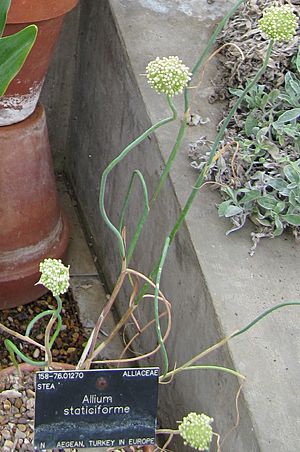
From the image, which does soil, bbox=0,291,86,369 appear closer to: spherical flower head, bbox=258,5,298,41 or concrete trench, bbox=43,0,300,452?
concrete trench, bbox=43,0,300,452

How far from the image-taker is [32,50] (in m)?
1.98

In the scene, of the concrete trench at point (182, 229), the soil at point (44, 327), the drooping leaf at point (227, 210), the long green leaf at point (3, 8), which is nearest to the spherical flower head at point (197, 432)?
the concrete trench at point (182, 229)

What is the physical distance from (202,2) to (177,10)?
0.27 ft

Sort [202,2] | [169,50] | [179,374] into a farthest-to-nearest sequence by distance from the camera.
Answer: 1. [202,2]
2. [169,50]
3. [179,374]

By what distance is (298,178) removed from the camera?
6.24 ft

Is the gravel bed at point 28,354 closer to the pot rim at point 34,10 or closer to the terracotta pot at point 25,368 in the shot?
the terracotta pot at point 25,368

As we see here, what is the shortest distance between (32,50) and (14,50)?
513 millimetres

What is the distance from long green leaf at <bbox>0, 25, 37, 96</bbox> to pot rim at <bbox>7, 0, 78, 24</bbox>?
39 cm

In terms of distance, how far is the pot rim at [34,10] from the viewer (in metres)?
1.87

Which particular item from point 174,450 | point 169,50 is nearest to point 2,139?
point 169,50

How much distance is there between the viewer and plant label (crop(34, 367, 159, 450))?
158 centimetres

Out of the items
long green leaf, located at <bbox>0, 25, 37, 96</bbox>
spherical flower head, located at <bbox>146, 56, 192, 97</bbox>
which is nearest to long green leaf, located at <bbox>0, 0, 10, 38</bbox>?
long green leaf, located at <bbox>0, 25, 37, 96</bbox>

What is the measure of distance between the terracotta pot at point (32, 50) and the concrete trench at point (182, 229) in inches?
10.6

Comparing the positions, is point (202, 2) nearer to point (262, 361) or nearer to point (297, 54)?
point (297, 54)
